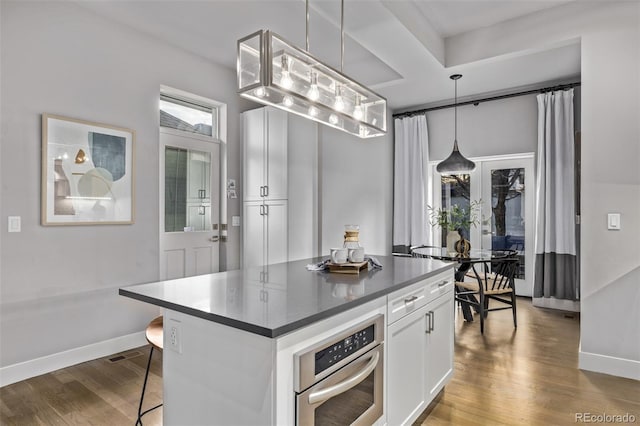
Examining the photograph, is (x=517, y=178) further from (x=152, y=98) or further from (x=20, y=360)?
(x=20, y=360)

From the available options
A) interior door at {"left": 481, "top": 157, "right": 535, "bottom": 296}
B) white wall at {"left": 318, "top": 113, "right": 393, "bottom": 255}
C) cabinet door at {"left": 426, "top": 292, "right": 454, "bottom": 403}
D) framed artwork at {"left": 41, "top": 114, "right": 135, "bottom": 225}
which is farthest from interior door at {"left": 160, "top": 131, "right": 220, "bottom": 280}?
interior door at {"left": 481, "top": 157, "right": 535, "bottom": 296}

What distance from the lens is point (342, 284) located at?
5.85ft

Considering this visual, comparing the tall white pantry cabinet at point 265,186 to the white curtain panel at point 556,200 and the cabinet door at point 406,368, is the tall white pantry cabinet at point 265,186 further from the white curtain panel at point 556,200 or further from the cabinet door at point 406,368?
the white curtain panel at point 556,200

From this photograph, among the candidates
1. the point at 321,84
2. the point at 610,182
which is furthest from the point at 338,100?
the point at 610,182

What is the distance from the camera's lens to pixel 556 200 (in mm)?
4449

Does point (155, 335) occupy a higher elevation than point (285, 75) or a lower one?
lower

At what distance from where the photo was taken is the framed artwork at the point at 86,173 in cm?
284

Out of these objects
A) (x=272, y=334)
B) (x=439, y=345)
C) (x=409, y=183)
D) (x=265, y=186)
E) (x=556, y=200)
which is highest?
(x=409, y=183)

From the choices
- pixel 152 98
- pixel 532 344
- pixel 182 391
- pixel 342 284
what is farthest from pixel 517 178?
pixel 182 391

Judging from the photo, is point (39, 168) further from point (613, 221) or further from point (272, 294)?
point (613, 221)

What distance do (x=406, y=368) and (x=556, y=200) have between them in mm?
3641

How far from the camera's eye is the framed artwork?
9.33 feet

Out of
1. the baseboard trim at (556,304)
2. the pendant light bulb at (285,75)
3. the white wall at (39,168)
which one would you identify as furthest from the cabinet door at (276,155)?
the baseboard trim at (556,304)

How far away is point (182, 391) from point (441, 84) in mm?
4310
